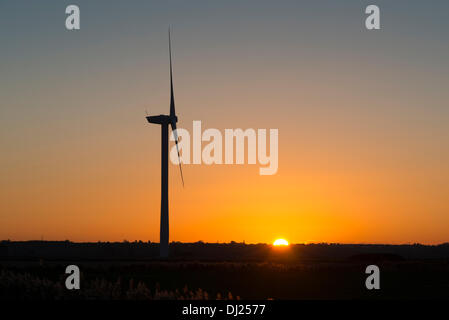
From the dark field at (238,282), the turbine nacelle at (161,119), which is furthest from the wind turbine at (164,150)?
the dark field at (238,282)

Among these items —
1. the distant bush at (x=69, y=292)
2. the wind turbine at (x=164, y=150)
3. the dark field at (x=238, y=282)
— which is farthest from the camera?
the wind turbine at (x=164, y=150)

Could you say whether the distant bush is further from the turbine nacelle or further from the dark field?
the turbine nacelle

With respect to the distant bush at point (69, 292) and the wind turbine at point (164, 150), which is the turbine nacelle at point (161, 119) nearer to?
the wind turbine at point (164, 150)

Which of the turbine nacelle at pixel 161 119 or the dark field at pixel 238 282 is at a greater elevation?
the turbine nacelle at pixel 161 119

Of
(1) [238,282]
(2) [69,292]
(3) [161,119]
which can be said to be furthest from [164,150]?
(2) [69,292]

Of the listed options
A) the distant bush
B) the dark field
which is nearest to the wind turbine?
the dark field

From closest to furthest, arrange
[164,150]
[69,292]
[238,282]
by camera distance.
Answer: [69,292], [238,282], [164,150]

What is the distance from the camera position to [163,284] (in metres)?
65.0

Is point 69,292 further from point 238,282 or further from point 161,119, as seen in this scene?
point 161,119

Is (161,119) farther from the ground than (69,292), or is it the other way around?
(161,119)

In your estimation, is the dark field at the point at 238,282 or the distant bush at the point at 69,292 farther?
the dark field at the point at 238,282
